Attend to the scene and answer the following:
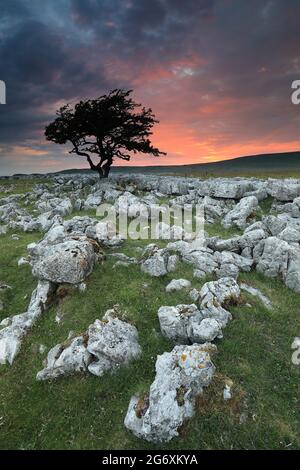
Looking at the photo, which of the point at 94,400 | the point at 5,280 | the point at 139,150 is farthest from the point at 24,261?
the point at 139,150

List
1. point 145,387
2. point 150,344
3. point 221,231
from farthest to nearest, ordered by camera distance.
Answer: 1. point 221,231
2. point 150,344
3. point 145,387

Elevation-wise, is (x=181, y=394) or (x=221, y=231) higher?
(x=221, y=231)

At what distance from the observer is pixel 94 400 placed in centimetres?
1069

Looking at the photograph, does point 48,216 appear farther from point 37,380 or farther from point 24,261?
point 37,380

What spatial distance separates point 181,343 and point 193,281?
455 cm

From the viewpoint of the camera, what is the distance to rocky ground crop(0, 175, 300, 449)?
9.60 metres
